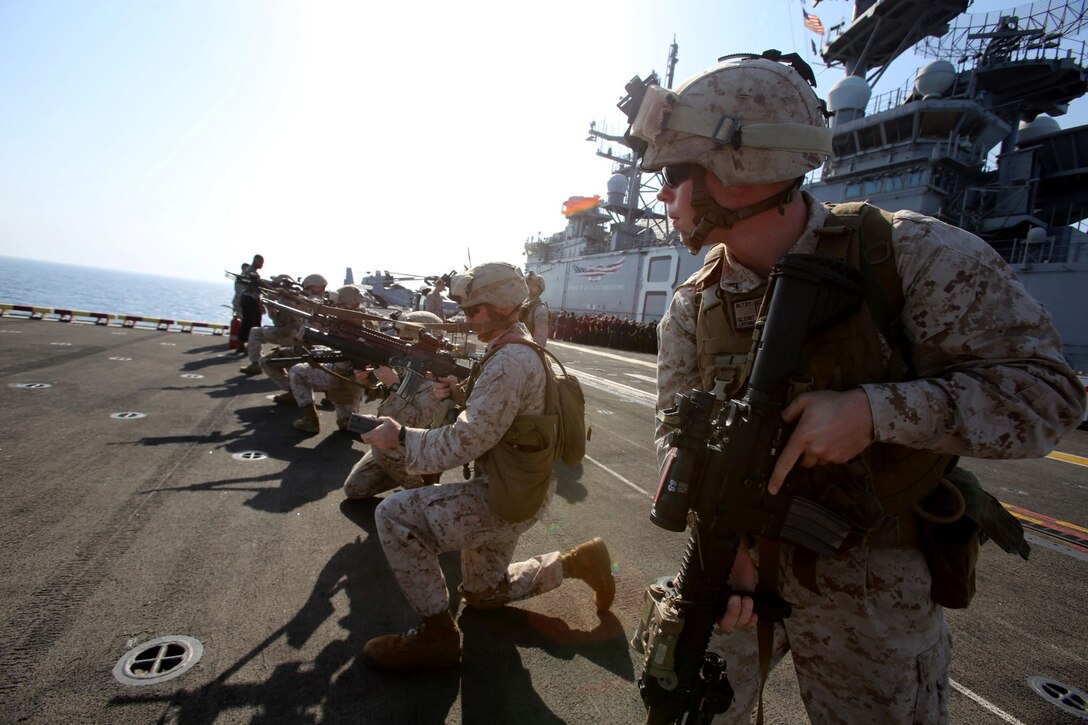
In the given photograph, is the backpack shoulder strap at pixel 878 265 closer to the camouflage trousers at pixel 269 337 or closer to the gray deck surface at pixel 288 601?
the gray deck surface at pixel 288 601

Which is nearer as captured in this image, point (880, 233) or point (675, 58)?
point (880, 233)

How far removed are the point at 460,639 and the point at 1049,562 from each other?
5.14m

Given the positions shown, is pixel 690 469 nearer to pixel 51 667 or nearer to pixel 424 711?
pixel 424 711

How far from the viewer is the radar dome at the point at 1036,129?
23219 millimetres

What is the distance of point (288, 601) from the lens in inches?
122

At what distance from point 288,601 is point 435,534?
1131 millimetres

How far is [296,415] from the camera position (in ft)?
25.3

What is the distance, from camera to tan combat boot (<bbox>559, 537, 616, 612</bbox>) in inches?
126

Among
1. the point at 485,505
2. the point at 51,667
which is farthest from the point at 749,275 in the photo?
the point at 51,667

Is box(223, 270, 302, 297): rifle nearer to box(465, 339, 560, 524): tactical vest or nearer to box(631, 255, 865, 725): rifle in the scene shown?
box(465, 339, 560, 524): tactical vest

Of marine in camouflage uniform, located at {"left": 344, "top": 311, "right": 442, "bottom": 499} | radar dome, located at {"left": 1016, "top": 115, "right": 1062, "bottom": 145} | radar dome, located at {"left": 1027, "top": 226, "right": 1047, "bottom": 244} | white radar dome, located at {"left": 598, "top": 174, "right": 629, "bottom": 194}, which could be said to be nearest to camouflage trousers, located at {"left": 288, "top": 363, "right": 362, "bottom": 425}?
marine in camouflage uniform, located at {"left": 344, "top": 311, "right": 442, "bottom": 499}

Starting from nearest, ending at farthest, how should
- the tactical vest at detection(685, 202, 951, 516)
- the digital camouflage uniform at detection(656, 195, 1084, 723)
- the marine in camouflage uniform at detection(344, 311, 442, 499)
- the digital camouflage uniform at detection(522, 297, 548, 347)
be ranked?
the digital camouflage uniform at detection(656, 195, 1084, 723) → the tactical vest at detection(685, 202, 951, 516) → the marine in camouflage uniform at detection(344, 311, 442, 499) → the digital camouflage uniform at detection(522, 297, 548, 347)

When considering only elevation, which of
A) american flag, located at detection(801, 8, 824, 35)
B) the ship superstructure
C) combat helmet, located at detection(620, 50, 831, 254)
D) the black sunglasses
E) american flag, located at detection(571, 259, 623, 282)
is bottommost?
the black sunglasses

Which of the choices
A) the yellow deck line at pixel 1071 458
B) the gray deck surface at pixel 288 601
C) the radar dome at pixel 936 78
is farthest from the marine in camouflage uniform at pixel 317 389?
the radar dome at pixel 936 78
